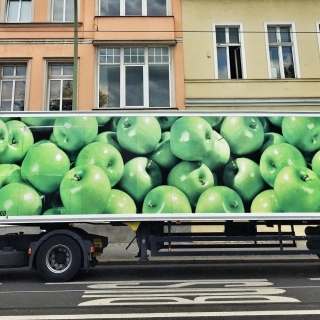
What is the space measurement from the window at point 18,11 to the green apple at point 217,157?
11852mm

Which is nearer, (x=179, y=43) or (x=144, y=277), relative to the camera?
(x=144, y=277)

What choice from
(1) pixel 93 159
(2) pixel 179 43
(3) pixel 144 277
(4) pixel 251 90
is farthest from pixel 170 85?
(3) pixel 144 277

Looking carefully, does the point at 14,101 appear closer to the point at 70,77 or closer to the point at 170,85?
the point at 70,77

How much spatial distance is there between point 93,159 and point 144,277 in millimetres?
3056

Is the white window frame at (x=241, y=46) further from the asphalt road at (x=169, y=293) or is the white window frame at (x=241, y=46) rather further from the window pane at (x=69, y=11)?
the asphalt road at (x=169, y=293)

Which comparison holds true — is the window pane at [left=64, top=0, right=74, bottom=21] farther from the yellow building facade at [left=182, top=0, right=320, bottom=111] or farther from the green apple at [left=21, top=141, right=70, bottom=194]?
the green apple at [left=21, top=141, right=70, bottom=194]

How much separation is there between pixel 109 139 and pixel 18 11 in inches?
433

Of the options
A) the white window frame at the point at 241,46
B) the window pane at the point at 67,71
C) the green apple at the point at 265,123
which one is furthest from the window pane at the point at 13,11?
the green apple at the point at 265,123

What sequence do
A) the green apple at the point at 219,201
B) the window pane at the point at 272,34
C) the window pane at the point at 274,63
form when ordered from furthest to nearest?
the window pane at the point at 272,34 → the window pane at the point at 274,63 → the green apple at the point at 219,201

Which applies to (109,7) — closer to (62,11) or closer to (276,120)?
(62,11)

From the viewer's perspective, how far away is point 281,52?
14695 millimetres

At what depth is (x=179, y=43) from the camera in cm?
1473

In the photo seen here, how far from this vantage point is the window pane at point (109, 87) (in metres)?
14.4

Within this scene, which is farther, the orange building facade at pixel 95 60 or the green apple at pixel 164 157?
the orange building facade at pixel 95 60
